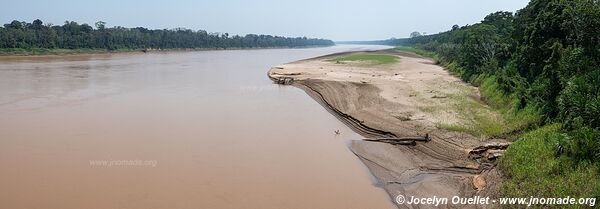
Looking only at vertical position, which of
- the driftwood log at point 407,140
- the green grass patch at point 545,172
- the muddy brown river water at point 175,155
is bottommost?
the muddy brown river water at point 175,155

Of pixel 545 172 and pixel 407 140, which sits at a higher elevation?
pixel 545 172

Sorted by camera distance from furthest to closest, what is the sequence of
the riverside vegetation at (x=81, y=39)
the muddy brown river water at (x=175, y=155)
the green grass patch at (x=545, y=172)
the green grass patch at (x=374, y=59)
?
the riverside vegetation at (x=81, y=39), the green grass patch at (x=374, y=59), the muddy brown river water at (x=175, y=155), the green grass patch at (x=545, y=172)

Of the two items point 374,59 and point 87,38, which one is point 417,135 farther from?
point 87,38

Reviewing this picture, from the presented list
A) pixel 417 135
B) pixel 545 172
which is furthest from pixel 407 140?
pixel 545 172

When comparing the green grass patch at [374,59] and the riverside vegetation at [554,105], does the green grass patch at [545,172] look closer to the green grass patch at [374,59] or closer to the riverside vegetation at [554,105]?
the riverside vegetation at [554,105]

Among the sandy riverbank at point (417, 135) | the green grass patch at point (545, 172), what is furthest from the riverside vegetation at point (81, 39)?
the green grass patch at point (545, 172)

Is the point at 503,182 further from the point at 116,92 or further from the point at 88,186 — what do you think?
the point at 116,92

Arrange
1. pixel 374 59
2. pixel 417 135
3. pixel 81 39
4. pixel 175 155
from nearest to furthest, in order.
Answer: pixel 175 155 → pixel 417 135 → pixel 374 59 → pixel 81 39
